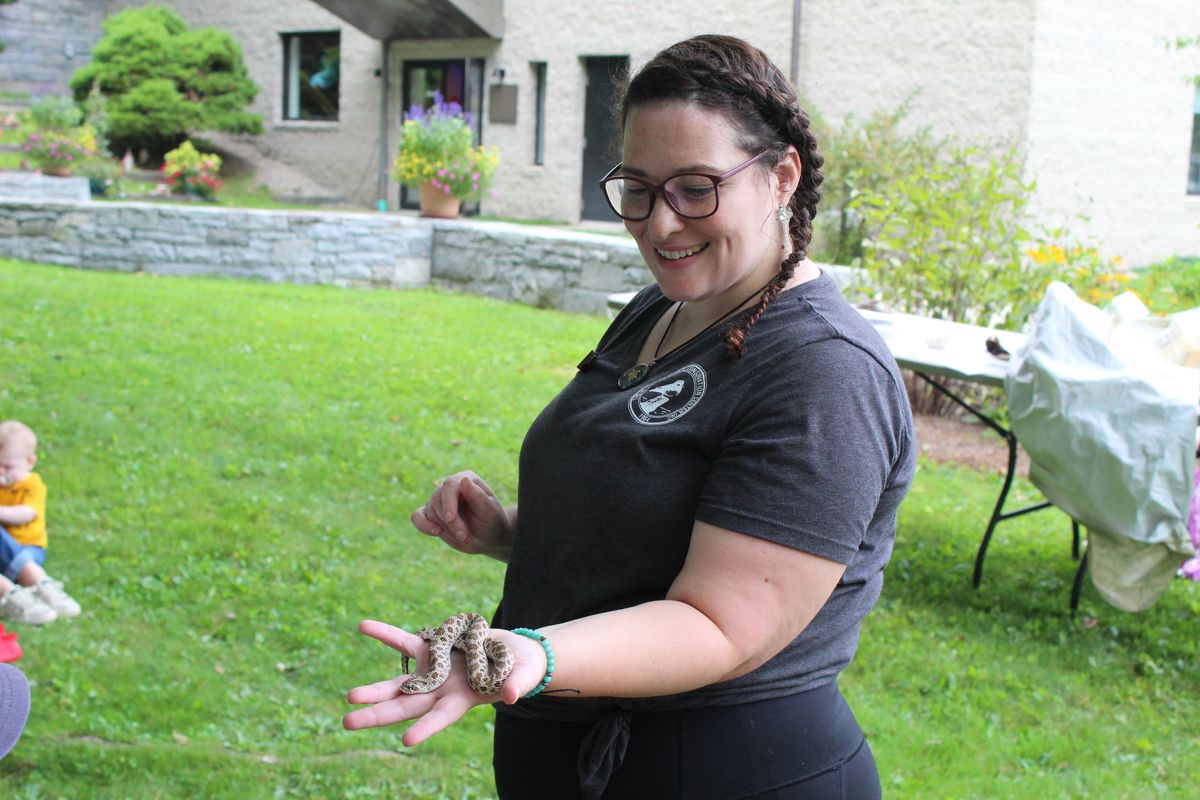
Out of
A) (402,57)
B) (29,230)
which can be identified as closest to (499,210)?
(402,57)

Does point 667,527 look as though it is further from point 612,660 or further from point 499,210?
point 499,210

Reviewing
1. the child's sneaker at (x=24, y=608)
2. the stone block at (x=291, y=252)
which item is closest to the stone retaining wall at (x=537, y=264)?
the stone block at (x=291, y=252)

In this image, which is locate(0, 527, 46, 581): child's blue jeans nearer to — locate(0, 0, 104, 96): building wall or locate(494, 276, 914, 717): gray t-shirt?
locate(494, 276, 914, 717): gray t-shirt

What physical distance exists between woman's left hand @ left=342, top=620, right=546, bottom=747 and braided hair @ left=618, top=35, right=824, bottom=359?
1.48 ft

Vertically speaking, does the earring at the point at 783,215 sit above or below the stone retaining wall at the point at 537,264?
above

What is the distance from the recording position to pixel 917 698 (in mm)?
4027

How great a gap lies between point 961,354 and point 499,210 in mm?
13192

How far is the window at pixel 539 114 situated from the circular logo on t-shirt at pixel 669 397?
1581 cm

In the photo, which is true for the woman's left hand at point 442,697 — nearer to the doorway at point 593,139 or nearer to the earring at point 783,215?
the earring at point 783,215

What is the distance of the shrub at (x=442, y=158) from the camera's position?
1377 centimetres

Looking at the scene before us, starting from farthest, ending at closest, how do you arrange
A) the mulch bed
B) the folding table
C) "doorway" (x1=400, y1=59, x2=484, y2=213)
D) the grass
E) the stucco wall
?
"doorway" (x1=400, y1=59, x2=484, y2=213)
the stucco wall
the mulch bed
the folding table
the grass

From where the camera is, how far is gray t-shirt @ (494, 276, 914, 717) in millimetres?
1337

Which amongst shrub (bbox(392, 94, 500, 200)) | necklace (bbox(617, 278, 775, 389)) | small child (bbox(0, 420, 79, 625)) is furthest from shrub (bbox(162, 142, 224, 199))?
necklace (bbox(617, 278, 775, 389))

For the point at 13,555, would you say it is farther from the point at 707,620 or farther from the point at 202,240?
the point at 202,240
